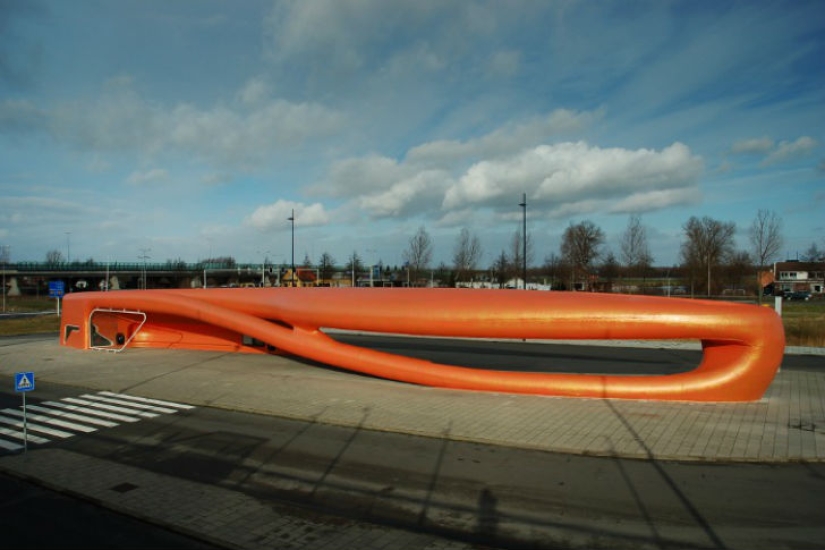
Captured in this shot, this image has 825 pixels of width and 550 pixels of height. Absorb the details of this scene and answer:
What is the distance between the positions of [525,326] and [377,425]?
11.0ft

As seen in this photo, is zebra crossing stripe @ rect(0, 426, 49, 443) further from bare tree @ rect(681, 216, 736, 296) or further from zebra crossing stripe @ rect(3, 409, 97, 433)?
bare tree @ rect(681, 216, 736, 296)

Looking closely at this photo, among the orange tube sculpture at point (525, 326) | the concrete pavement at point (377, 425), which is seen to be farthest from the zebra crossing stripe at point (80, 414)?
the orange tube sculpture at point (525, 326)

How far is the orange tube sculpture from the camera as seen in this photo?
9508 millimetres

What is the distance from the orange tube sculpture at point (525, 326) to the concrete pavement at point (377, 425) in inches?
13.7

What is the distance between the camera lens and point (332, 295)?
41.8 ft

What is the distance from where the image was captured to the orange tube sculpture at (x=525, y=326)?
951 centimetres

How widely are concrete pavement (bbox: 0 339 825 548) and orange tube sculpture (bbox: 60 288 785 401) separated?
1.14ft

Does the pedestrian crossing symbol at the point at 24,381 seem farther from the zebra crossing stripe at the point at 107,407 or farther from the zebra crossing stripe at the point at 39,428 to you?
the zebra crossing stripe at the point at 107,407

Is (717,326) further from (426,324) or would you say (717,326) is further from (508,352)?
(508,352)

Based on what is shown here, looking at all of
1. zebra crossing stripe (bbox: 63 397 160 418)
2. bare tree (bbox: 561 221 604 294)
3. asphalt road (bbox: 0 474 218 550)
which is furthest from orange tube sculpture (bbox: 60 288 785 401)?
bare tree (bbox: 561 221 604 294)

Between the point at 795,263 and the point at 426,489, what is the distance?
99797mm

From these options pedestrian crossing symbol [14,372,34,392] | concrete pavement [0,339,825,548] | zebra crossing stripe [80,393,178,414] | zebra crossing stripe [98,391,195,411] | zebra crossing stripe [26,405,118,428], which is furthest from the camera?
zebra crossing stripe [98,391,195,411]

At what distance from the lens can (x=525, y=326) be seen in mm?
10078

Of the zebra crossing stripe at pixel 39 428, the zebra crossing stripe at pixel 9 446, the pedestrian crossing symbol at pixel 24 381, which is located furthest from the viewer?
the zebra crossing stripe at pixel 39 428
